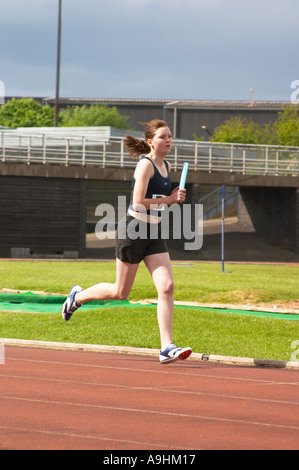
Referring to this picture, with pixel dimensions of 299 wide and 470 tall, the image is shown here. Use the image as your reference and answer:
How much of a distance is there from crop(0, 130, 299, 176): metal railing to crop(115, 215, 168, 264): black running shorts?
110 feet

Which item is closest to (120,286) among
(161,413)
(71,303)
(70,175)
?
(71,303)

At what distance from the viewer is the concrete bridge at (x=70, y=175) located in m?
42.5

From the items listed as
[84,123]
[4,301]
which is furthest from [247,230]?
[84,123]

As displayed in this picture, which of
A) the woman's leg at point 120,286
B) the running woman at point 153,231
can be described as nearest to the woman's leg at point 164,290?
the running woman at point 153,231

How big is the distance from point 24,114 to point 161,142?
83.1 meters

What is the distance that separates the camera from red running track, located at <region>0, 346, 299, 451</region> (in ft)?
17.3

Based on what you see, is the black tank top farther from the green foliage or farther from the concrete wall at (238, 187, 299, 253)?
the green foliage

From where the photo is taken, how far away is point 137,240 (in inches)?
343

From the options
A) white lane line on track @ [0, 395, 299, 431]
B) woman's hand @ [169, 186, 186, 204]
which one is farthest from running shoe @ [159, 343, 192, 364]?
white lane line on track @ [0, 395, 299, 431]

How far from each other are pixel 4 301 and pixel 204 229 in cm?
3764

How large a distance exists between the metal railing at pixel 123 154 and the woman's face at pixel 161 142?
109 feet

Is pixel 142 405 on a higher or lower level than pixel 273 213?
lower

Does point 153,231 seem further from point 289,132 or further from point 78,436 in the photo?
point 289,132

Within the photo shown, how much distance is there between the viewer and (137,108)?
110 meters
